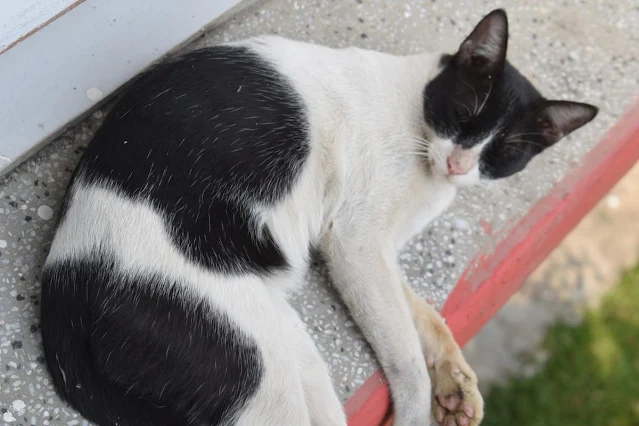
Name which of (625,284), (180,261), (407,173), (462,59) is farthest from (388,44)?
(625,284)

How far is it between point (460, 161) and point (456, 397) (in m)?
0.55

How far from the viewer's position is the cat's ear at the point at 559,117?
1526 mm

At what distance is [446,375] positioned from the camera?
5.13 ft

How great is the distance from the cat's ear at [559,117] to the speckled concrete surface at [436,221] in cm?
43

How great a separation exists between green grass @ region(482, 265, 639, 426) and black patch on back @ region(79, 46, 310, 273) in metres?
1.47

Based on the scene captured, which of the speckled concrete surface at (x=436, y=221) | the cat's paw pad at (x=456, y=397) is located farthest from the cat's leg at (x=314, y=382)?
the cat's paw pad at (x=456, y=397)

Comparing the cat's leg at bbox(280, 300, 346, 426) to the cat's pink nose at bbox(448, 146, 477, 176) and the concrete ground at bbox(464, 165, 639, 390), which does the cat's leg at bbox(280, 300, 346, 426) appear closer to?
the cat's pink nose at bbox(448, 146, 477, 176)

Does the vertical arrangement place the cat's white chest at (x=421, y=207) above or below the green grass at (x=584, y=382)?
above

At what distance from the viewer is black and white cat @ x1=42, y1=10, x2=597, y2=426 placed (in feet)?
4.04

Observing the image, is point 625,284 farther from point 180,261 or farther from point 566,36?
point 180,261

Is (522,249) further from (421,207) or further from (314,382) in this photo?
(314,382)

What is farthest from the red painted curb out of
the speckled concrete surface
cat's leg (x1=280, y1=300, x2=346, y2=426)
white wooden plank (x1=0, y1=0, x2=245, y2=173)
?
white wooden plank (x1=0, y1=0, x2=245, y2=173)

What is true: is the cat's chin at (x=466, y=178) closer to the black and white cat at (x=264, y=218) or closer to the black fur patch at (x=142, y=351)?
the black and white cat at (x=264, y=218)

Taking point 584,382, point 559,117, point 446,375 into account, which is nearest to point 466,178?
point 559,117
